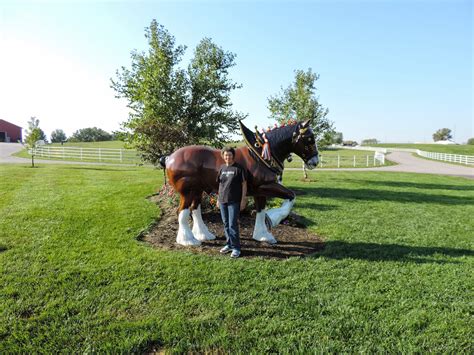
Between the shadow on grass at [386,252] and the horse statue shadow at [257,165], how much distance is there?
49.0 inches

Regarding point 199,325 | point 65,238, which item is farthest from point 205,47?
point 199,325

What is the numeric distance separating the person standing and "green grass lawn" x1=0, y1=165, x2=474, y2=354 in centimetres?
44

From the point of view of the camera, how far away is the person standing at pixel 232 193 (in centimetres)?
524

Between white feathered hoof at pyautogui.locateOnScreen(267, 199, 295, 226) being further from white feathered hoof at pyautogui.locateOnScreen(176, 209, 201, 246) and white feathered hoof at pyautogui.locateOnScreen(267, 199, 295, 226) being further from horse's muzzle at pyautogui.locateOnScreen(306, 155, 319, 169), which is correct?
white feathered hoof at pyautogui.locateOnScreen(176, 209, 201, 246)

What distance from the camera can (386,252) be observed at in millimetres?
5789

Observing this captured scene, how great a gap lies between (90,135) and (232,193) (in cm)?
8169

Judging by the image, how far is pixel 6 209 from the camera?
8281 millimetres

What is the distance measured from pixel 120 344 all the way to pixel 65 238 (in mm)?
3770

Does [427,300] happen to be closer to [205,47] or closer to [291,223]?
[291,223]

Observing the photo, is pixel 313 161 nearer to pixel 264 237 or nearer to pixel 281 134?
pixel 281 134

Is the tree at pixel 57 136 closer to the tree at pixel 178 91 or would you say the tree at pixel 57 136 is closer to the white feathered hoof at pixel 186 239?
the tree at pixel 178 91

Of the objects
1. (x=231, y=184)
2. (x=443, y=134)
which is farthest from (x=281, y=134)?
(x=443, y=134)

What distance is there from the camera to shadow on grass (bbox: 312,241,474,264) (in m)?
5.50

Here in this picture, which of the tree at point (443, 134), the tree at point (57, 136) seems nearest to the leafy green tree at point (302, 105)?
the tree at point (57, 136)
